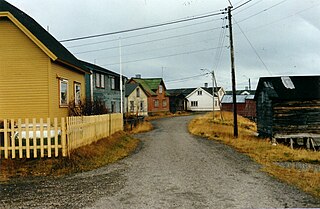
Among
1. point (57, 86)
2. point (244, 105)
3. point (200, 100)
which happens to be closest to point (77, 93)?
point (57, 86)

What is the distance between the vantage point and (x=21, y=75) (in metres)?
17.7

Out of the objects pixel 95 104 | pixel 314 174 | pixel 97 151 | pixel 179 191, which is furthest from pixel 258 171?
pixel 95 104

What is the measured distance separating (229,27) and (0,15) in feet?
51.8

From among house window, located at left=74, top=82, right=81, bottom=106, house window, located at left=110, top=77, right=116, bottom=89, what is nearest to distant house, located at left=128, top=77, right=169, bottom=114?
house window, located at left=110, top=77, right=116, bottom=89

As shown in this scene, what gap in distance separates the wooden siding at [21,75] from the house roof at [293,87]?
1617 centimetres

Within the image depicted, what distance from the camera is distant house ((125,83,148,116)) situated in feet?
200

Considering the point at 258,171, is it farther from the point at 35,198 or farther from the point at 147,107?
the point at 147,107

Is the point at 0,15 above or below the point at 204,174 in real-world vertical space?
above

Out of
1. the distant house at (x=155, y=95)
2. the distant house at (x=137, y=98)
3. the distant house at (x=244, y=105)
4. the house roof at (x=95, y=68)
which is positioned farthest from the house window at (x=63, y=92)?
the distant house at (x=155, y=95)

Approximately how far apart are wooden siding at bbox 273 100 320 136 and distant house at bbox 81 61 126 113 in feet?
53.0

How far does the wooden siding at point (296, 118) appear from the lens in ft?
85.9

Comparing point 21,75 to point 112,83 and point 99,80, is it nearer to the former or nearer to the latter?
point 99,80

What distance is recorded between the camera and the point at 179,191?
342 inches

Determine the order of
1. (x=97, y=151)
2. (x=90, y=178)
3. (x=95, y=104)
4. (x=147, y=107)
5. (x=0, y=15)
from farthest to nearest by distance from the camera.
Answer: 1. (x=147, y=107)
2. (x=95, y=104)
3. (x=0, y=15)
4. (x=97, y=151)
5. (x=90, y=178)
